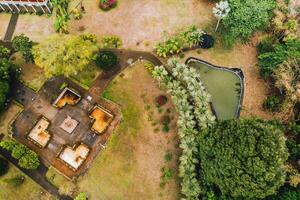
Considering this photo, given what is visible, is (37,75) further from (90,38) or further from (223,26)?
(223,26)

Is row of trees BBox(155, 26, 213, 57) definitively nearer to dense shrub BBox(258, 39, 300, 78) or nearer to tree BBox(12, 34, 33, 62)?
dense shrub BBox(258, 39, 300, 78)

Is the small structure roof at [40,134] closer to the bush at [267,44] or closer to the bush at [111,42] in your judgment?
the bush at [111,42]

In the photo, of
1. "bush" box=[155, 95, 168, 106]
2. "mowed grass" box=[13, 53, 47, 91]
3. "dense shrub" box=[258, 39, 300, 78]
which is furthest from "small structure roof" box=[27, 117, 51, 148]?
"dense shrub" box=[258, 39, 300, 78]

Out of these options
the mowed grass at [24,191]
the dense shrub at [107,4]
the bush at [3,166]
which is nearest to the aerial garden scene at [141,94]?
the mowed grass at [24,191]

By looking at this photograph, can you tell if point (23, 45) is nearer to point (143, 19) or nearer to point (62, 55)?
point (62, 55)

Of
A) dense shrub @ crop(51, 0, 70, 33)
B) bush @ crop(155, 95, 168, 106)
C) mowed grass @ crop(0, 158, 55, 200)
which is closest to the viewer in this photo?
mowed grass @ crop(0, 158, 55, 200)
